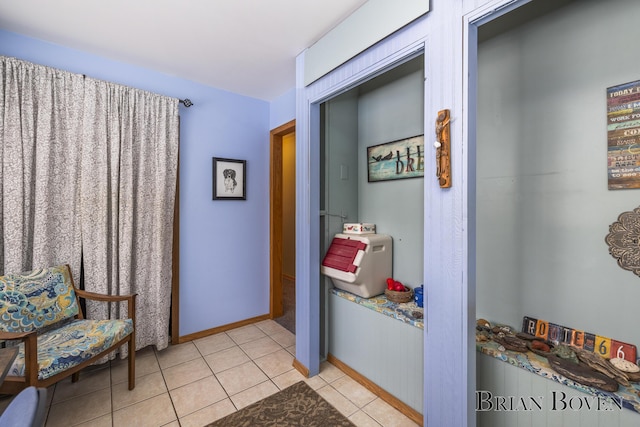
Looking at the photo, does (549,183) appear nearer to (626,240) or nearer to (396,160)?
(626,240)

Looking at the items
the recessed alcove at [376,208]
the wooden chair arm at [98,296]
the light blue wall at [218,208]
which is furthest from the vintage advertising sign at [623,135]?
the wooden chair arm at [98,296]

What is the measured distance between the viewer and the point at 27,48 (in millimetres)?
2102

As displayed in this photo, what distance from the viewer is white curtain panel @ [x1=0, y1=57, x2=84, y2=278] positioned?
6.41ft

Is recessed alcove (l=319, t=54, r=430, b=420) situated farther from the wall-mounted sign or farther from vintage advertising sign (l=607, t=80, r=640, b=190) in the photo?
vintage advertising sign (l=607, t=80, r=640, b=190)

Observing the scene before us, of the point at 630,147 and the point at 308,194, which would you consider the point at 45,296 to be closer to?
the point at 308,194

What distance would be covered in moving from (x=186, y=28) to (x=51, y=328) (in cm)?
240

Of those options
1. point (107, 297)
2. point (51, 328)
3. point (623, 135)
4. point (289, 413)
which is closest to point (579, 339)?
point (623, 135)

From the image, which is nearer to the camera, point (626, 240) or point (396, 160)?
point (626, 240)

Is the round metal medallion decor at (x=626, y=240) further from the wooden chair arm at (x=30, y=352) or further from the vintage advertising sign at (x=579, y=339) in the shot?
the wooden chair arm at (x=30, y=352)

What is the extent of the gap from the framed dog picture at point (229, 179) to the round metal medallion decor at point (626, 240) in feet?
9.68

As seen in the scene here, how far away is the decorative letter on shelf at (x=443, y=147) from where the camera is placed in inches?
51.9

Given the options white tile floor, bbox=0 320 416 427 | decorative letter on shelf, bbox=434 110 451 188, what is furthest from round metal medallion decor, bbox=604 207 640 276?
white tile floor, bbox=0 320 416 427

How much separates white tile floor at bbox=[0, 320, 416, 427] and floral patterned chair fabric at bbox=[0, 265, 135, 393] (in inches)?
6.8

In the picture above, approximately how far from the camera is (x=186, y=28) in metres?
2.00
